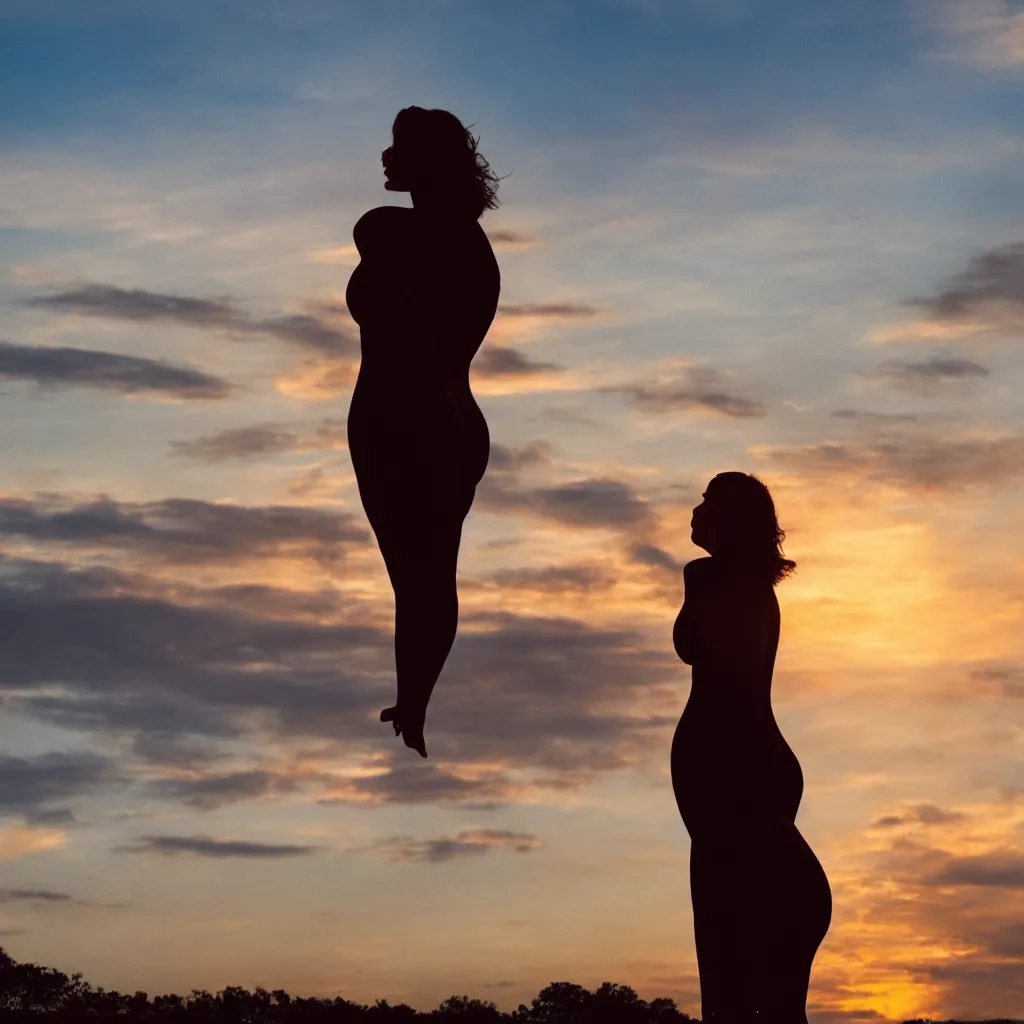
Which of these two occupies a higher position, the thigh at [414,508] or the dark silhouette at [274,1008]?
the thigh at [414,508]

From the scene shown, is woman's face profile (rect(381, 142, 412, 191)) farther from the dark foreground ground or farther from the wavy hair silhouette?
the dark foreground ground

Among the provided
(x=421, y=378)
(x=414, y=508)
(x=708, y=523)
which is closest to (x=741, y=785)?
(x=708, y=523)

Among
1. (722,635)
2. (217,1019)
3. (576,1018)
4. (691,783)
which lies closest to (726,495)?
(722,635)

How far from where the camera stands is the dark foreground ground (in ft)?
49.8

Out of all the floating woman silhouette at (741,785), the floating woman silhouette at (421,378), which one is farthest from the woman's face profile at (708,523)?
the floating woman silhouette at (421,378)

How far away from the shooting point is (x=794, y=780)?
14.7 metres

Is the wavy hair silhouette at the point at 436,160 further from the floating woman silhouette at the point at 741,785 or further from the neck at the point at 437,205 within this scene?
the floating woman silhouette at the point at 741,785

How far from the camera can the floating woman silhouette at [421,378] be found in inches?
486

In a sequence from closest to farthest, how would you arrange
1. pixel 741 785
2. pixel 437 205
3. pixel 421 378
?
1. pixel 421 378
2. pixel 437 205
3. pixel 741 785

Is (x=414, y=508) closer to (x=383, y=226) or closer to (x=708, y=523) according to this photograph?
(x=383, y=226)

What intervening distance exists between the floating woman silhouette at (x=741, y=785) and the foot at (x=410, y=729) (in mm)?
2925

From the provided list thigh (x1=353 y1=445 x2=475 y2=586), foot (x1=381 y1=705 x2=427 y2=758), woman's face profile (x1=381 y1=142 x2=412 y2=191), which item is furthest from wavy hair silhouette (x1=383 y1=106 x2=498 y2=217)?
foot (x1=381 y1=705 x2=427 y2=758)

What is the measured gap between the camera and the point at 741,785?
14555mm

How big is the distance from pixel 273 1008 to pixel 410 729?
4139 mm
